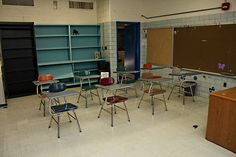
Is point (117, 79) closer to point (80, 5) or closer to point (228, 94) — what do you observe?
point (80, 5)

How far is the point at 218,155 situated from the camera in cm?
295

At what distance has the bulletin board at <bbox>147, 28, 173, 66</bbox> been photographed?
673 centimetres

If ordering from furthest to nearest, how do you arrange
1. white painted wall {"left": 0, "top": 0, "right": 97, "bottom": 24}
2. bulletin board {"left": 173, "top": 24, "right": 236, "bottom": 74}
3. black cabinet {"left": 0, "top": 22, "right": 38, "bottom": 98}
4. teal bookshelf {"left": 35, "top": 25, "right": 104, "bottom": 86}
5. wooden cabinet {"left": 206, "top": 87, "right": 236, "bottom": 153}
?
teal bookshelf {"left": 35, "top": 25, "right": 104, "bottom": 86} → white painted wall {"left": 0, "top": 0, "right": 97, "bottom": 24} → black cabinet {"left": 0, "top": 22, "right": 38, "bottom": 98} → bulletin board {"left": 173, "top": 24, "right": 236, "bottom": 74} → wooden cabinet {"left": 206, "top": 87, "right": 236, "bottom": 153}

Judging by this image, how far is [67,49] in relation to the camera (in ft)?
23.6

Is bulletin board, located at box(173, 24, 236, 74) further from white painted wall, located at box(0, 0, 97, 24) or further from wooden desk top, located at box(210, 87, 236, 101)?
white painted wall, located at box(0, 0, 97, 24)

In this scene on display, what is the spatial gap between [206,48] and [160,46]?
6.21 feet

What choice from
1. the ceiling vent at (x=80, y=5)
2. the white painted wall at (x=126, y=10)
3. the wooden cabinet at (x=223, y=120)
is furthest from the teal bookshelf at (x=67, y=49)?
the wooden cabinet at (x=223, y=120)

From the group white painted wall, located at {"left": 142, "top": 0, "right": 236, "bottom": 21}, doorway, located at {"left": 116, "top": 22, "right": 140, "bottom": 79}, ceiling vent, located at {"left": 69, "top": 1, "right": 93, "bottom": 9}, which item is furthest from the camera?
doorway, located at {"left": 116, "top": 22, "right": 140, "bottom": 79}

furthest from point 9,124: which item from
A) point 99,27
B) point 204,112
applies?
point 99,27

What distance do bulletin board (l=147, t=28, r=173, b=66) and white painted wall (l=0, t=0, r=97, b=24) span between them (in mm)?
2232

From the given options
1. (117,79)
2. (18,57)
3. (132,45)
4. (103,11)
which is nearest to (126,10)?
(103,11)

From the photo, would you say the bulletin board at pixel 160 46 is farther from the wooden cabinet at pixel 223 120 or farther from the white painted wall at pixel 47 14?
the wooden cabinet at pixel 223 120

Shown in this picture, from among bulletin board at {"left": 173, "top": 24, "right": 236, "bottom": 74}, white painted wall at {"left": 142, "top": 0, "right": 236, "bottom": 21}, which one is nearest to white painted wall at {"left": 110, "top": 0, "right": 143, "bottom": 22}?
white painted wall at {"left": 142, "top": 0, "right": 236, "bottom": 21}

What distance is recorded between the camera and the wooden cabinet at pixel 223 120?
301 centimetres
